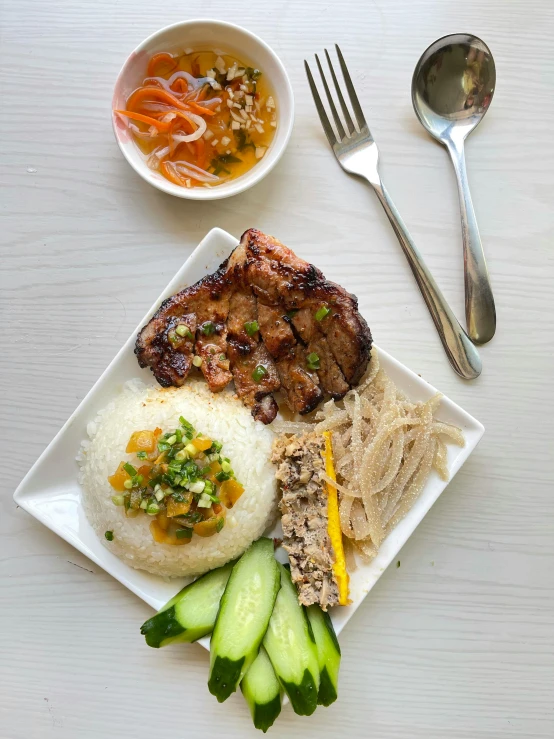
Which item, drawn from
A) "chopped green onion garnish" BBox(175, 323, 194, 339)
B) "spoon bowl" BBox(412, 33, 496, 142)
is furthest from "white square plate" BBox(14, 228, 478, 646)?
"spoon bowl" BBox(412, 33, 496, 142)

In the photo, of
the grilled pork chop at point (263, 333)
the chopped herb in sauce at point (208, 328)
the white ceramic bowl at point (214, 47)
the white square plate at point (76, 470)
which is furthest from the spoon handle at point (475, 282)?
the chopped herb in sauce at point (208, 328)

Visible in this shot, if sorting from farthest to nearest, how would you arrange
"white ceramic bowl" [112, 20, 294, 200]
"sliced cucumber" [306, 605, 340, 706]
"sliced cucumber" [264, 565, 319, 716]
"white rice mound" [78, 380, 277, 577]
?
"white ceramic bowl" [112, 20, 294, 200] < "white rice mound" [78, 380, 277, 577] < "sliced cucumber" [306, 605, 340, 706] < "sliced cucumber" [264, 565, 319, 716]

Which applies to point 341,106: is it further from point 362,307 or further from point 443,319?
point 443,319

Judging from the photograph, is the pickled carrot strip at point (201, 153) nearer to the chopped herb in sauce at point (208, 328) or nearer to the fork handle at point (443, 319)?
the chopped herb in sauce at point (208, 328)

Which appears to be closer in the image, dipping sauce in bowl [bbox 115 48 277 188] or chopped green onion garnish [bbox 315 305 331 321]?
chopped green onion garnish [bbox 315 305 331 321]

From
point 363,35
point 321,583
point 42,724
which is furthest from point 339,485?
point 363,35

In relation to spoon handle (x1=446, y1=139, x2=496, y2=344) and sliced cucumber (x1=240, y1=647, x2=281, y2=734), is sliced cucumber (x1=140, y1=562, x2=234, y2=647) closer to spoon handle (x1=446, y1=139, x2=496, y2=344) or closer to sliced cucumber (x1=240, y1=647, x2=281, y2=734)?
sliced cucumber (x1=240, y1=647, x2=281, y2=734)
